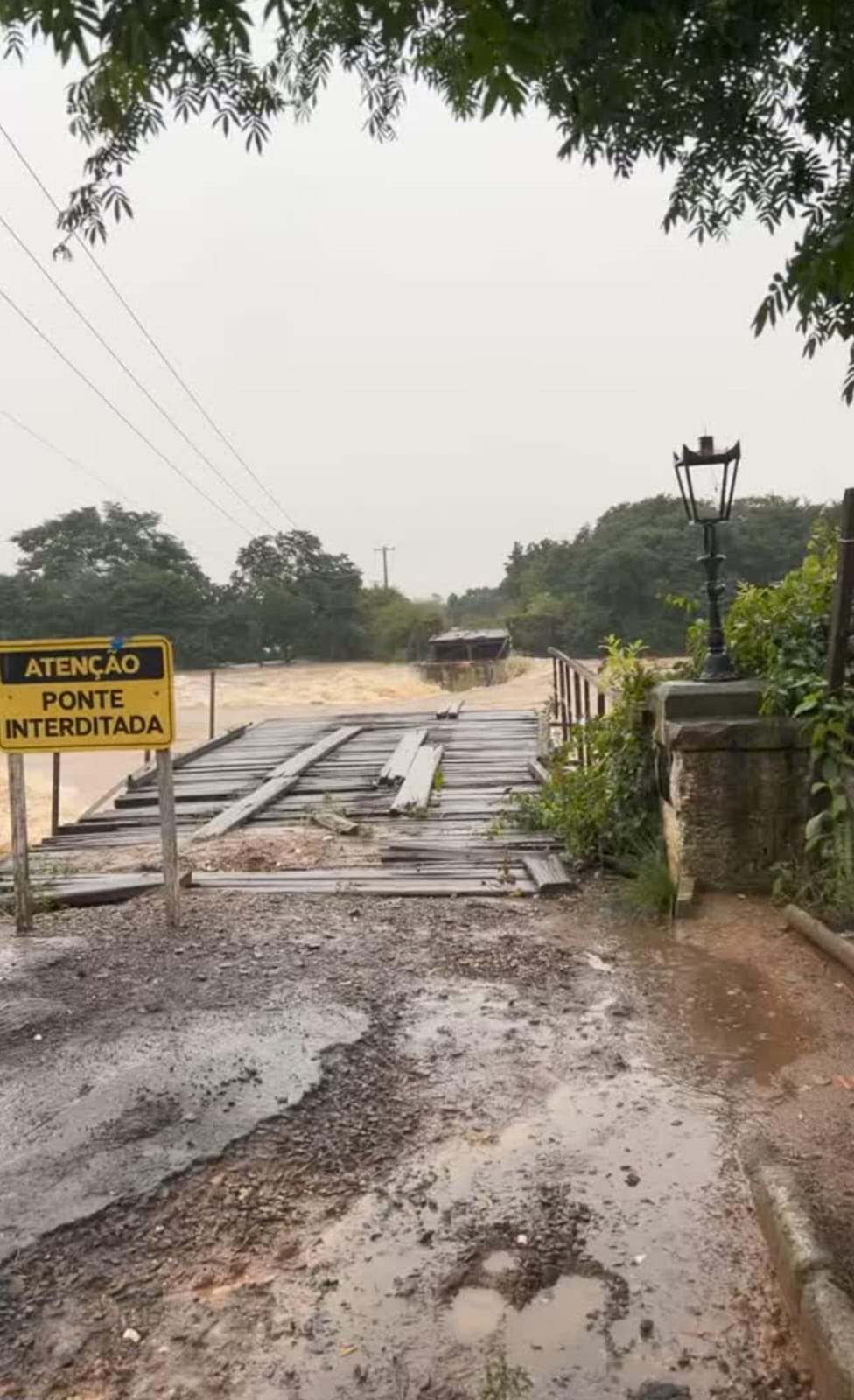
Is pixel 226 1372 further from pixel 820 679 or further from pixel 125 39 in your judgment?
pixel 820 679

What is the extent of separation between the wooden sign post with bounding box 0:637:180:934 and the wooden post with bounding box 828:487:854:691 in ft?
10.4

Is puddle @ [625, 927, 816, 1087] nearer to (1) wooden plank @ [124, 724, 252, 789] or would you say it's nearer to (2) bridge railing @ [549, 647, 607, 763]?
(2) bridge railing @ [549, 647, 607, 763]

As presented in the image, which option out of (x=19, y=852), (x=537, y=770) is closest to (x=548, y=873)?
(x=19, y=852)

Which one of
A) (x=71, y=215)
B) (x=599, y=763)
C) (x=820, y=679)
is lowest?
(x=599, y=763)

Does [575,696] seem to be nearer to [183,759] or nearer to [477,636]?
[183,759]

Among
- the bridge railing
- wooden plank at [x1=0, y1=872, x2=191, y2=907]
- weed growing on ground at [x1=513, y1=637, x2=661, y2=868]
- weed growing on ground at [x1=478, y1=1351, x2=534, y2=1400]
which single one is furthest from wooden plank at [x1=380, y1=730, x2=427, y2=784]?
weed growing on ground at [x1=478, y1=1351, x2=534, y2=1400]

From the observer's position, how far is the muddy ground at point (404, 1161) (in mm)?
2074

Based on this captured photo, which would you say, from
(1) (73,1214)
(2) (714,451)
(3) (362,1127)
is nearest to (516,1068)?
(3) (362,1127)

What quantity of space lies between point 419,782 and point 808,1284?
8.04 m

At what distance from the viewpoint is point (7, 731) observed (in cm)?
535

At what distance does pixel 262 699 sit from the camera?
42.0m

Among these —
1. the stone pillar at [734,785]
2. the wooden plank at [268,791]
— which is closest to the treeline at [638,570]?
the wooden plank at [268,791]

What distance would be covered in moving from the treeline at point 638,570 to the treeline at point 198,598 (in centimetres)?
656

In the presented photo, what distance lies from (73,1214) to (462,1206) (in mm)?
952
